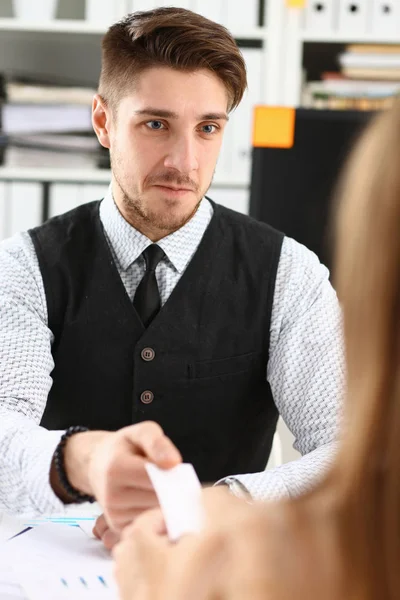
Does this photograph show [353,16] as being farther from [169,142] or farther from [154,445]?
[154,445]

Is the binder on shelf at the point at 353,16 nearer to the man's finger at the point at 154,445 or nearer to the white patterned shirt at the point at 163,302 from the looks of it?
the white patterned shirt at the point at 163,302

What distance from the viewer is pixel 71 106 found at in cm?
246

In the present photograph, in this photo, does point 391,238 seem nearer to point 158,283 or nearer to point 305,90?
point 158,283

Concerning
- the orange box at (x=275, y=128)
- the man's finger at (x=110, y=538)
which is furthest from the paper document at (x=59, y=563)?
the orange box at (x=275, y=128)

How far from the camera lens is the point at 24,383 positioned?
4.25 ft

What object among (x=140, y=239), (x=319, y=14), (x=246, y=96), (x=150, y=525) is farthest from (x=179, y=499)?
(x=319, y=14)

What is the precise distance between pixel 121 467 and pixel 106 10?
1838 millimetres

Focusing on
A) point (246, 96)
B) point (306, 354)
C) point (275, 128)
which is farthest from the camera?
point (246, 96)

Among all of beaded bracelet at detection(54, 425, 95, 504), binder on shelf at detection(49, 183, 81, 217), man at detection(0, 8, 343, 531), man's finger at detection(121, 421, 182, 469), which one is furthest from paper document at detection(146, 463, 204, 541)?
binder on shelf at detection(49, 183, 81, 217)

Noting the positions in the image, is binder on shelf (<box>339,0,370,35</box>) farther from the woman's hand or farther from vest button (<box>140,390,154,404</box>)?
the woman's hand

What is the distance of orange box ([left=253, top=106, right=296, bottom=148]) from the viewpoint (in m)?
1.74

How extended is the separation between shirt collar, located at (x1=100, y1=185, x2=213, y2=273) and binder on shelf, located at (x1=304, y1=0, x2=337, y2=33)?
3.50 ft

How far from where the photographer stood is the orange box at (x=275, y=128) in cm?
174

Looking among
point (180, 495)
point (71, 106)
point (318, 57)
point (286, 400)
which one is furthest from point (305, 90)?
point (180, 495)
